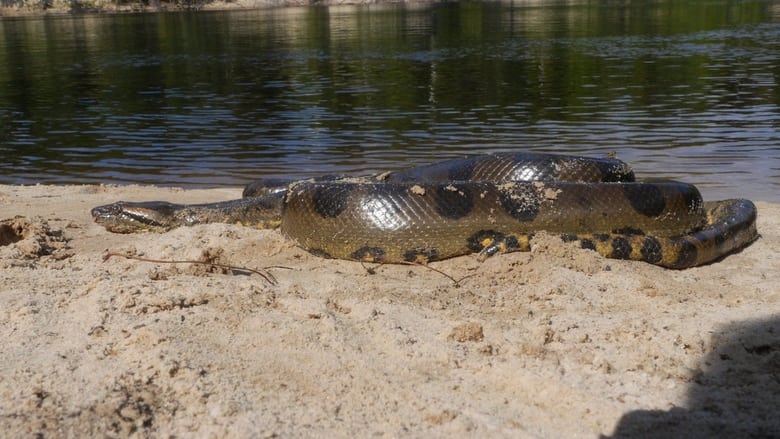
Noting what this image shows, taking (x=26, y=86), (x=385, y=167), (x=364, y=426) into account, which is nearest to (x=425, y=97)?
(x=385, y=167)

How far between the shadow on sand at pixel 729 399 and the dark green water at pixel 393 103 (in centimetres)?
695

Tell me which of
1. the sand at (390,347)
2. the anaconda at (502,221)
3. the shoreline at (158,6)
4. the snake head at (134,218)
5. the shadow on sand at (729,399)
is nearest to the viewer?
the shadow on sand at (729,399)

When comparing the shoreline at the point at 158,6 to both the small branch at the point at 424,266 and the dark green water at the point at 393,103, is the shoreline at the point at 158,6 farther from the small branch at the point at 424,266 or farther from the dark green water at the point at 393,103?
the small branch at the point at 424,266

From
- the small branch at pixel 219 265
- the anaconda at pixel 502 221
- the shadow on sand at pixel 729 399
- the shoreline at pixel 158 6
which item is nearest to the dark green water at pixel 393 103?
the anaconda at pixel 502 221

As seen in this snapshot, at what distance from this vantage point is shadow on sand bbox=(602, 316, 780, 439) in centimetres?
385

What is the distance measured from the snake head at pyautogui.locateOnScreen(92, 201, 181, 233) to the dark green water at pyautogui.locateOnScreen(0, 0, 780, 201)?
15.2 ft

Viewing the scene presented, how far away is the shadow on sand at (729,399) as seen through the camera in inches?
152

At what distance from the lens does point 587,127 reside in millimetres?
17125

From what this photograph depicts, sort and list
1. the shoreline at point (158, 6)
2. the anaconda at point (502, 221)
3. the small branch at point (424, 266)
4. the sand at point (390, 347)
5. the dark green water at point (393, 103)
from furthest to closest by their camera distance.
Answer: the shoreline at point (158, 6) < the dark green water at point (393, 103) < the anaconda at point (502, 221) < the small branch at point (424, 266) < the sand at point (390, 347)

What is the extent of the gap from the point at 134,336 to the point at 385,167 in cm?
931

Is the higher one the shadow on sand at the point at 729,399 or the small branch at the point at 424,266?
the small branch at the point at 424,266

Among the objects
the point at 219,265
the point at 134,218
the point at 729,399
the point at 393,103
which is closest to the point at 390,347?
the point at 729,399

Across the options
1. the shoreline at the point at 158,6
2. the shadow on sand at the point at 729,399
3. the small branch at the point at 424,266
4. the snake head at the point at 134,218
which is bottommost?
the shadow on sand at the point at 729,399

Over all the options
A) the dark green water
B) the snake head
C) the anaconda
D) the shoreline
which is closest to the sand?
the anaconda
